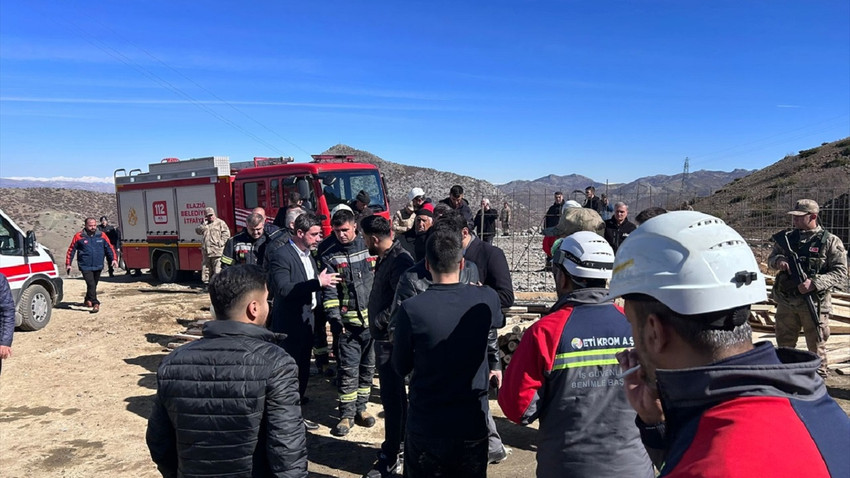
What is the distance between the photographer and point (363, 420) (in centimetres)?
533

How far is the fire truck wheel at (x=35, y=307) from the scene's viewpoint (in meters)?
9.53

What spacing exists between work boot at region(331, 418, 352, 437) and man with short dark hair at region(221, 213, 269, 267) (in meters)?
2.28

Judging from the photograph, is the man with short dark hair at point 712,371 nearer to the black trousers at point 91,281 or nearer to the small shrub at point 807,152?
the black trousers at point 91,281

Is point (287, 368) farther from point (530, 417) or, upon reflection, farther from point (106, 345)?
point (106, 345)

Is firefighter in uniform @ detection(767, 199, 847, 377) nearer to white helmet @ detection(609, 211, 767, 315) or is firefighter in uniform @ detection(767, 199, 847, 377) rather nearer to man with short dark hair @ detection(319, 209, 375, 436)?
man with short dark hair @ detection(319, 209, 375, 436)

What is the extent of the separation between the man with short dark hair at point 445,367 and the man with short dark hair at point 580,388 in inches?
19.4

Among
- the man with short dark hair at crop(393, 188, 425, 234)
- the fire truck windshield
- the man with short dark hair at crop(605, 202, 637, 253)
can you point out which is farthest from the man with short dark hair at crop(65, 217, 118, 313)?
the man with short dark hair at crop(605, 202, 637, 253)

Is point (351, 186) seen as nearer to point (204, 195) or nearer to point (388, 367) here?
point (204, 195)

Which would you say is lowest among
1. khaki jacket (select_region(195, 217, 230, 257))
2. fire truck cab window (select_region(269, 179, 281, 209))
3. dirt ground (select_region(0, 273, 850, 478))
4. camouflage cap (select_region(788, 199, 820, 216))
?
dirt ground (select_region(0, 273, 850, 478))

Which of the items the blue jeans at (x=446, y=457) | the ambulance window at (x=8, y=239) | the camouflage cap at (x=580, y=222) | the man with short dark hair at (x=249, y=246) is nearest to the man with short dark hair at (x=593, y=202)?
the man with short dark hair at (x=249, y=246)

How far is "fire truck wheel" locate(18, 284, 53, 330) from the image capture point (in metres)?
9.53

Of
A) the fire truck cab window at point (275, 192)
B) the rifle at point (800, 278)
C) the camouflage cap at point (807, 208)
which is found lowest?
the rifle at point (800, 278)

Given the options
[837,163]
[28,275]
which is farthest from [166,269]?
Answer: [837,163]

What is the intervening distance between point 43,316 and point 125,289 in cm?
445
